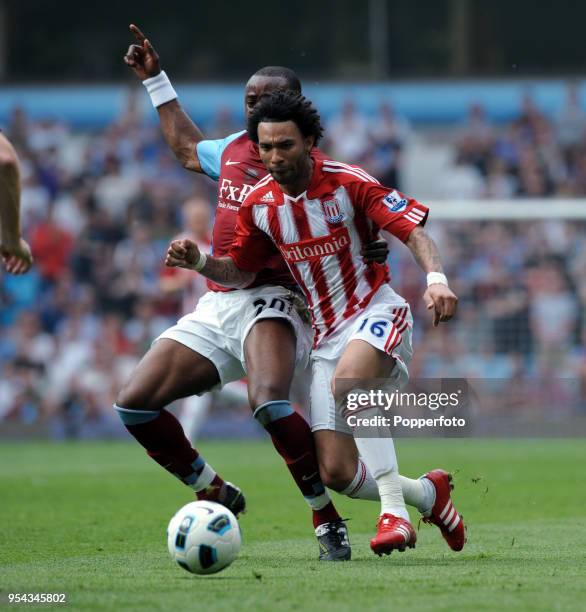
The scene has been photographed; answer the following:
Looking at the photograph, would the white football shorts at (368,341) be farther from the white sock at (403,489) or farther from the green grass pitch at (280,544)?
the green grass pitch at (280,544)

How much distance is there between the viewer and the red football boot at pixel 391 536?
19.7 ft

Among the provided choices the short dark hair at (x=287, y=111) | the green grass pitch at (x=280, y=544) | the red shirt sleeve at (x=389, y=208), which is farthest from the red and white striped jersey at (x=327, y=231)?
the green grass pitch at (x=280, y=544)

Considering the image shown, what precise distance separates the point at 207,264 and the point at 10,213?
150 cm

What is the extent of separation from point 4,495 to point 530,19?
1248 centimetres

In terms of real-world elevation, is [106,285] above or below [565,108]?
below

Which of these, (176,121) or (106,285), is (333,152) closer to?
(106,285)

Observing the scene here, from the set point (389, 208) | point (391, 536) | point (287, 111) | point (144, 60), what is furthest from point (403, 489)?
point (144, 60)

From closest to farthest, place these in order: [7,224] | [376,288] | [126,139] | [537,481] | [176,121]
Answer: [7,224]
[376,288]
[176,121]
[537,481]
[126,139]

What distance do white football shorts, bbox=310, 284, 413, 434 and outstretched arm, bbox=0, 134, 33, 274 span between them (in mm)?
1657

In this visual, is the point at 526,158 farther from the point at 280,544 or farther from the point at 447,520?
the point at 447,520

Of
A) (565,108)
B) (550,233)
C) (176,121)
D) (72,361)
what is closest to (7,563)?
(176,121)

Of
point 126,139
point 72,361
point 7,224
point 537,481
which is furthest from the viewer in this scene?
point 126,139

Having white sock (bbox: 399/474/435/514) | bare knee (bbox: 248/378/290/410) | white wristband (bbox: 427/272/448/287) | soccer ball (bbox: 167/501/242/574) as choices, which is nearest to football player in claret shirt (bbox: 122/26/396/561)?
bare knee (bbox: 248/378/290/410)

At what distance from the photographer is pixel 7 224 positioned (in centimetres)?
548
